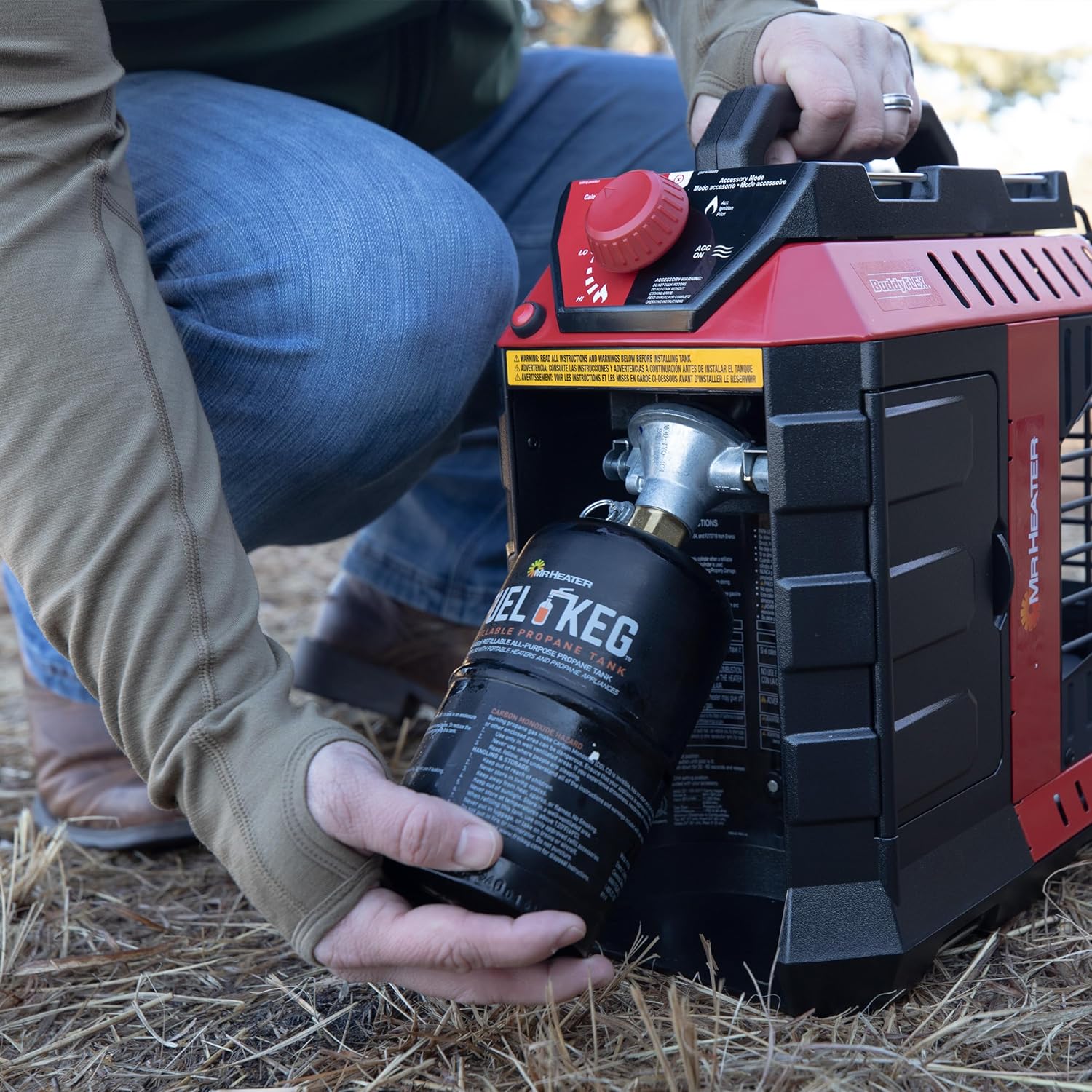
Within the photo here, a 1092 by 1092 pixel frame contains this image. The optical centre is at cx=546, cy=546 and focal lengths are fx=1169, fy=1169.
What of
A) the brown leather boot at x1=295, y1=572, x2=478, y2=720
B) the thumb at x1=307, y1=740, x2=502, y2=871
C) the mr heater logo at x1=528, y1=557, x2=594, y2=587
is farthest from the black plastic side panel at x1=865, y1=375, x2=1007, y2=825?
the brown leather boot at x1=295, y1=572, x2=478, y2=720

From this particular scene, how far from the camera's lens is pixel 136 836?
1.36m

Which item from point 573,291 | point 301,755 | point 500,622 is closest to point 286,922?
point 301,755

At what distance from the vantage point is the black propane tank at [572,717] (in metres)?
0.75

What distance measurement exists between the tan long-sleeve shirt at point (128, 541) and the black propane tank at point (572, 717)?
0.28 feet

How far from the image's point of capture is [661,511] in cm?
88

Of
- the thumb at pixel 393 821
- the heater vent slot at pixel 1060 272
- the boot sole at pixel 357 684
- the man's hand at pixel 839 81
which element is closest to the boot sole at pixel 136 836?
the boot sole at pixel 357 684

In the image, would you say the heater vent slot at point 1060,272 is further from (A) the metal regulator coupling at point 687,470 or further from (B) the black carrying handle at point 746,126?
(A) the metal regulator coupling at point 687,470

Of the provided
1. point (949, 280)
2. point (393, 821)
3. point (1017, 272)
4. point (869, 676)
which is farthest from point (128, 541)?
point (1017, 272)

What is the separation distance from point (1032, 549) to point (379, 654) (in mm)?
958

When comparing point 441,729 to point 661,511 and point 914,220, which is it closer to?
point 661,511

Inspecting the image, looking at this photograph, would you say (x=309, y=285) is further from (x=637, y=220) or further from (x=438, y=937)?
(x=438, y=937)

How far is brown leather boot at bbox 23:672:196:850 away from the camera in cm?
136

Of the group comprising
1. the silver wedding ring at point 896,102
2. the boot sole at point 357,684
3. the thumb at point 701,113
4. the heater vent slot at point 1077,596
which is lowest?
the boot sole at point 357,684

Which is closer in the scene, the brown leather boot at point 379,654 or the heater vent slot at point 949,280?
the heater vent slot at point 949,280
